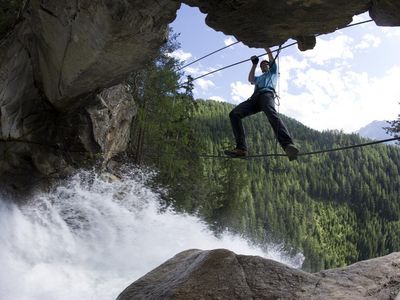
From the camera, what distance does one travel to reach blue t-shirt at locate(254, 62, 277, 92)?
7707 mm

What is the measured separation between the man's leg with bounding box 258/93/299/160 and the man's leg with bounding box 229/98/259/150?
29 cm

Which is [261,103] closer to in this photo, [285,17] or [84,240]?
[285,17]

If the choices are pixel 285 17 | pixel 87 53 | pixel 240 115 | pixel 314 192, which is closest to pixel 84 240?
pixel 87 53

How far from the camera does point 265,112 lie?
292 inches

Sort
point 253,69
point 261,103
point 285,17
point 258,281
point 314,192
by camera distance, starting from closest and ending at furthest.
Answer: point 258,281
point 285,17
point 261,103
point 253,69
point 314,192

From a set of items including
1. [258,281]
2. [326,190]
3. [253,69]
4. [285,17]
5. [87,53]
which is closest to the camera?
[258,281]

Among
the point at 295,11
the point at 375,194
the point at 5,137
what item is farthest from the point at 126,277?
the point at 375,194

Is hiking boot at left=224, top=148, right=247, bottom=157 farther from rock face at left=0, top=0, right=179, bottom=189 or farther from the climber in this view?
rock face at left=0, top=0, right=179, bottom=189

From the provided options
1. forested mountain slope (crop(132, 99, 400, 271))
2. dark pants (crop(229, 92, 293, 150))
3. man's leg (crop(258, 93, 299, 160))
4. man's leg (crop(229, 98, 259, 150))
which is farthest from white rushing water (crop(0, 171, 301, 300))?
forested mountain slope (crop(132, 99, 400, 271))

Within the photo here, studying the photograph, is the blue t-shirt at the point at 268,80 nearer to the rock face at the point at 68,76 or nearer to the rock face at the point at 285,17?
the rock face at the point at 285,17

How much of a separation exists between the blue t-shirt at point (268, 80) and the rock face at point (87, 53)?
50 cm

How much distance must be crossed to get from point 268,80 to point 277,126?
1113mm

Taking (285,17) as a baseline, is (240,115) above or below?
below

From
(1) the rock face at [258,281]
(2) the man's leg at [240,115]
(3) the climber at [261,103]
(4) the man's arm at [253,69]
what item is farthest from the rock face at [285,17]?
(1) the rock face at [258,281]
